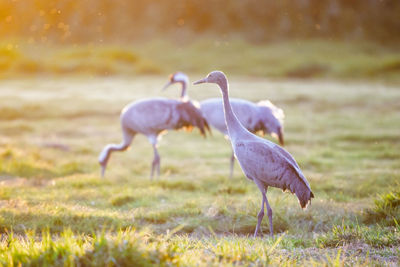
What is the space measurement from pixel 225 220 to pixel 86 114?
1345cm

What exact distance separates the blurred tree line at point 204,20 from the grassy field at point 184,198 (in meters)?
39.1

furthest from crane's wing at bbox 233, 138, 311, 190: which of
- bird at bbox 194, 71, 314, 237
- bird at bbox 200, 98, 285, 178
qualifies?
bird at bbox 200, 98, 285, 178

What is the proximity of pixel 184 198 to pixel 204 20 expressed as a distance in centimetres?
5703

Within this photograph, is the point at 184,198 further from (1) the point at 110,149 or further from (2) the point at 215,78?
(1) the point at 110,149

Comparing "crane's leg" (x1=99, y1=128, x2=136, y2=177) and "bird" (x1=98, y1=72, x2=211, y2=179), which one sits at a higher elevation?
"bird" (x1=98, y1=72, x2=211, y2=179)

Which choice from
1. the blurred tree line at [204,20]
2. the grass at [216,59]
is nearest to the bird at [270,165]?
the grass at [216,59]

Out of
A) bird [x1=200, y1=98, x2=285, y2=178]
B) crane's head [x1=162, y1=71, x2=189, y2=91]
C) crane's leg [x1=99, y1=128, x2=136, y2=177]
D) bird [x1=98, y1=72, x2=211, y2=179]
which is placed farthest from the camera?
crane's head [x1=162, y1=71, x2=189, y2=91]

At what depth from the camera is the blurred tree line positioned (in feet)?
182

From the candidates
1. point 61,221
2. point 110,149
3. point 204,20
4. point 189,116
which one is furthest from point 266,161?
point 204,20

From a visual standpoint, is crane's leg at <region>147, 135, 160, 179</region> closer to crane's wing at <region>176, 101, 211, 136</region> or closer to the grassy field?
the grassy field

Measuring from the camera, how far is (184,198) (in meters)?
8.66

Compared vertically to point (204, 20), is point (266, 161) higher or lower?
lower

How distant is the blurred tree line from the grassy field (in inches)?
1541

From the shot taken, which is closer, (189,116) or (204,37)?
(189,116)
